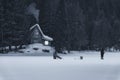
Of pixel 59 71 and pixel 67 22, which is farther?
pixel 67 22

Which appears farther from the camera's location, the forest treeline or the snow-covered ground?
the forest treeline

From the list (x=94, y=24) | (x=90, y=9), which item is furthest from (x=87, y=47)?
(x=90, y=9)

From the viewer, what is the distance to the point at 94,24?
12006 centimetres

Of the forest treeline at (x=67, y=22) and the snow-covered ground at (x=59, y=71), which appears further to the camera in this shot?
the forest treeline at (x=67, y=22)

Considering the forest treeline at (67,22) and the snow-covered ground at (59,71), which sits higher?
the forest treeline at (67,22)

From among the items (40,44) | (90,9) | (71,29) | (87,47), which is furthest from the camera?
(90,9)

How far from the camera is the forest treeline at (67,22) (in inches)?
3009

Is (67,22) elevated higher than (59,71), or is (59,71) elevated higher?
(67,22)

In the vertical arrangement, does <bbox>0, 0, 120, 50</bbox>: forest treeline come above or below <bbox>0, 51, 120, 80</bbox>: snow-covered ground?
above

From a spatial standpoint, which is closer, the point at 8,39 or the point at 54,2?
the point at 8,39

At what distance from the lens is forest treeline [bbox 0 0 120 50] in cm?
7642

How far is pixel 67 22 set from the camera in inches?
3693

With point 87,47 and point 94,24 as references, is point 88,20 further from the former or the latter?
point 87,47

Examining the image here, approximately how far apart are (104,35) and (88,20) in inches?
263
